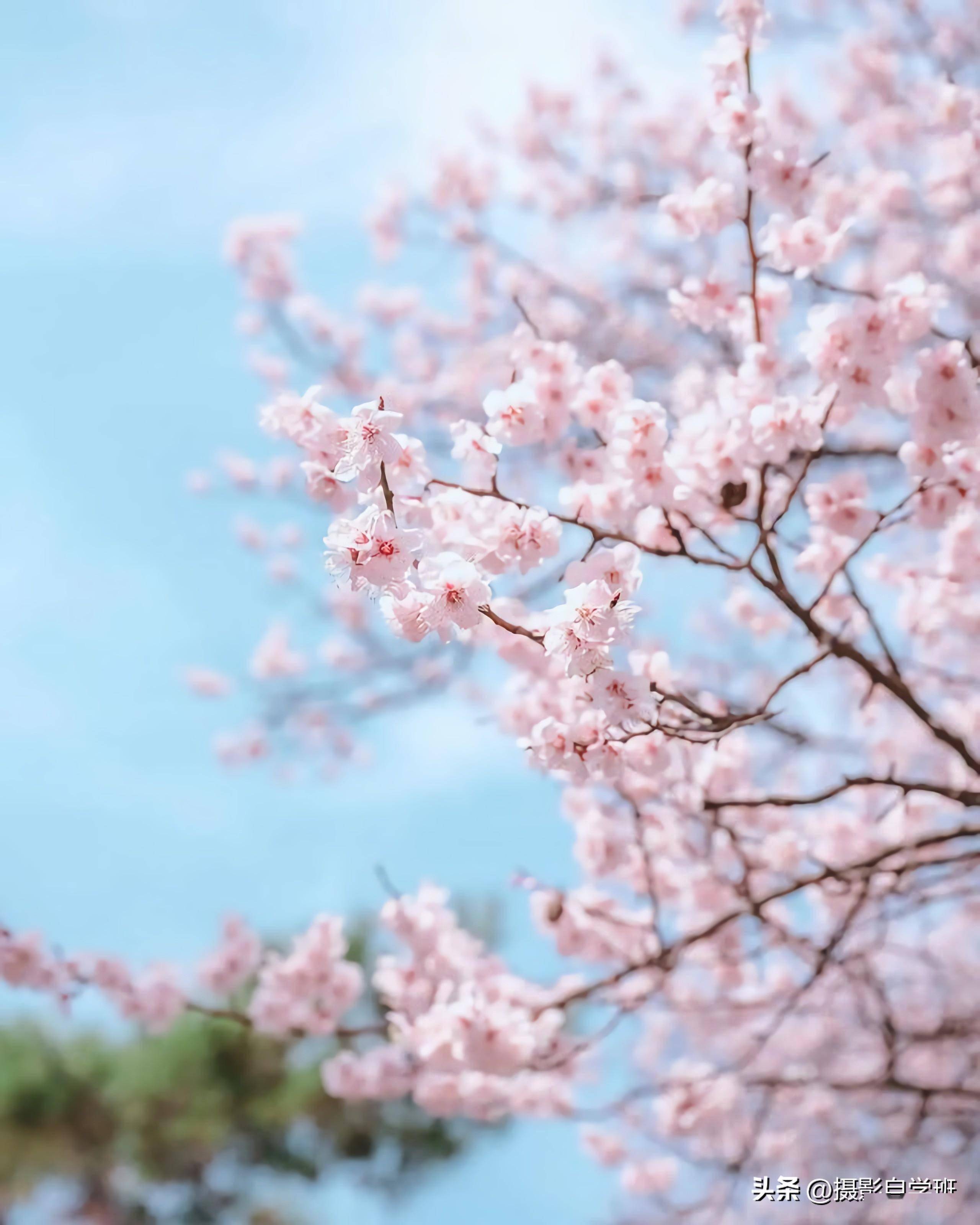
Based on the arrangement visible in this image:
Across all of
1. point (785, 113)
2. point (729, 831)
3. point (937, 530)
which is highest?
point (785, 113)

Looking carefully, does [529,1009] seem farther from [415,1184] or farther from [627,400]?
[415,1184]

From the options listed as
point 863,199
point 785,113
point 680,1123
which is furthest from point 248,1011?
point 785,113

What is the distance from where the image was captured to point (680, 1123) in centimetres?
402

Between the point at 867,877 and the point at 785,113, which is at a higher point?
the point at 785,113

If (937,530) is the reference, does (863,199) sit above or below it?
above

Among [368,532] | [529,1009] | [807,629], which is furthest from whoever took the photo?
[529,1009]

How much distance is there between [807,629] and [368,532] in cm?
113

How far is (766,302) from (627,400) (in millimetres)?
604

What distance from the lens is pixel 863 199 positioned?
5309mm

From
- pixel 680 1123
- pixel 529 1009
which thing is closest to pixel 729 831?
pixel 529 1009

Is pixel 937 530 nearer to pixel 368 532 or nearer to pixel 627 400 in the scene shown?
pixel 627 400

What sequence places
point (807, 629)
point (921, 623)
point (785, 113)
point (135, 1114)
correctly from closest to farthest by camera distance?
point (807, 629)
point (921, 623)
point (785, 113)
point (135, 1114)

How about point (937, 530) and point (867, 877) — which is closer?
point (867, 877)

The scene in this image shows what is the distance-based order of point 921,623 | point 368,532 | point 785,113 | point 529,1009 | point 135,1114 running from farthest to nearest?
1. point 135,1114
2. point 785,113
3. point 921,623
4. point 529,1009
5. point 368,532
